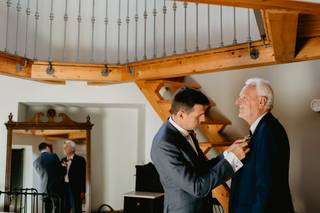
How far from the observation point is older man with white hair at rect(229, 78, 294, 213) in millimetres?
2109

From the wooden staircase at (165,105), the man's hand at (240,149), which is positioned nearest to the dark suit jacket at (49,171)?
the wooden staircase at (165,105)

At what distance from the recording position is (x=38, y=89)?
505 centimetres

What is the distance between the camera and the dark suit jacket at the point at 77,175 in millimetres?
4949

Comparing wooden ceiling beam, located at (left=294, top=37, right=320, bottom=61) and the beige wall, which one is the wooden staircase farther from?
wooden ceiling beam, located at (left=294, top=37, right=320, bottom=61)

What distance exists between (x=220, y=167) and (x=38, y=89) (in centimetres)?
362

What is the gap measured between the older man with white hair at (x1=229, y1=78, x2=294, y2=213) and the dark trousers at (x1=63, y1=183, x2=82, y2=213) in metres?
3.09

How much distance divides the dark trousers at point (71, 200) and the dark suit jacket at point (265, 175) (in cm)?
313

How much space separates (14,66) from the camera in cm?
417

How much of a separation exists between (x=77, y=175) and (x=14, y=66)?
1.67 m

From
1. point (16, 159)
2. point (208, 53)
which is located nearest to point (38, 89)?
point (16, 159)

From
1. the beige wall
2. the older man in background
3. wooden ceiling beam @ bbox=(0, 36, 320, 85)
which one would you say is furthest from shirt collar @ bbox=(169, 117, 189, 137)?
the older man in background

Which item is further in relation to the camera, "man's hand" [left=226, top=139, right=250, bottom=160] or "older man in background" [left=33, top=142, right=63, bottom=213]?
"older man in background" [left=33, top=142, right=63, bottom=213]

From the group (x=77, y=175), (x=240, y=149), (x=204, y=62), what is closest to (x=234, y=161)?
(x=240, y=149)

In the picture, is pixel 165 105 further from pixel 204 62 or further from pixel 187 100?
pixel 187 100
